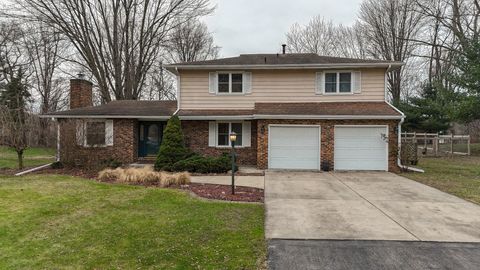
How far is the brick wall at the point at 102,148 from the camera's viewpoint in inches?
539

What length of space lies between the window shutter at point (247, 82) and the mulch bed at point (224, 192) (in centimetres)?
681

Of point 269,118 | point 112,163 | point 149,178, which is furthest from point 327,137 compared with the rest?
point 112,163

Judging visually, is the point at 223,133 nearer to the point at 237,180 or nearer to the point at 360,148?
the point at 237,180

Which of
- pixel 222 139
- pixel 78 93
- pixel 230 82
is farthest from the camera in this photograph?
pixel 78 93

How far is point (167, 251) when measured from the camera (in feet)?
15.0

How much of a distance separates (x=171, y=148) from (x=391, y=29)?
86.5 ft

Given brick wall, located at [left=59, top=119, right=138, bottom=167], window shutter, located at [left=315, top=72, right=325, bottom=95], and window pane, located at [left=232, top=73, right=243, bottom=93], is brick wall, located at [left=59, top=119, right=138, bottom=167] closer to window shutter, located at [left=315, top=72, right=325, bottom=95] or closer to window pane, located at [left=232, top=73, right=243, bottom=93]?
window pane, located at [left=232, top=73, right=243, bottom=93]

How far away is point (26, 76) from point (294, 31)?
26.5m

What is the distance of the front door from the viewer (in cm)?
1636

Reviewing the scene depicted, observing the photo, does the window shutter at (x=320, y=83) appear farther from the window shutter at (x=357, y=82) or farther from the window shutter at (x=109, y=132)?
the window shutter at (x=109, y=132)

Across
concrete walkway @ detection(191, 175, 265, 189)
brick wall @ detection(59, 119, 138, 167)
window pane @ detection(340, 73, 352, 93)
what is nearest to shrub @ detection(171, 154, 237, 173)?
concrete walkway @ detection(191, 175, 265, 189)

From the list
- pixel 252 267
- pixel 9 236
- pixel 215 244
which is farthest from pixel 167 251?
pixel 9 236

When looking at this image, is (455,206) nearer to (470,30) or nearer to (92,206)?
(92,206)

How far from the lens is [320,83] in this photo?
15.4 meters
